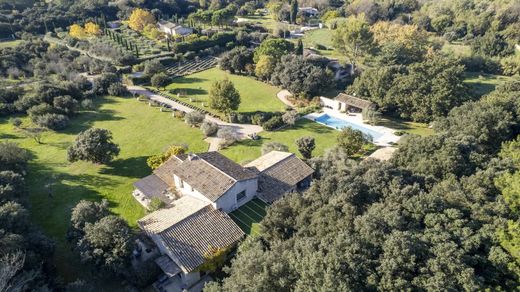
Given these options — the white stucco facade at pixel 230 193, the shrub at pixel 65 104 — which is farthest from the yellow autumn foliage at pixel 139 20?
the white stucco facade at pixel 230 193

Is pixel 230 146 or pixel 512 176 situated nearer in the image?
pixel 512 176

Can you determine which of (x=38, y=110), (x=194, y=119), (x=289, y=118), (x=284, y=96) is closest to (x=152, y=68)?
(x=38, y=110)

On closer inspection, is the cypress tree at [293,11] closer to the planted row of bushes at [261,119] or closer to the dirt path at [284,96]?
the dirt path at [284,96]

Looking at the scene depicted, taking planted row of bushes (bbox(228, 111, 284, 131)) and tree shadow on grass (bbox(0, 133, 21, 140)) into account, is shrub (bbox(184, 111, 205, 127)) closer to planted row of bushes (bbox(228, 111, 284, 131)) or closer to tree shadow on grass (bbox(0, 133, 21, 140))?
planted row of bushes (bbox(228, 111, 284, 131))

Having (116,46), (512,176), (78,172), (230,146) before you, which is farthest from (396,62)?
(116,46)

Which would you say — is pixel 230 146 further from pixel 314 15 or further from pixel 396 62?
pixel 314 15

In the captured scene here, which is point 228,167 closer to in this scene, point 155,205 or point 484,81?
point 155,205

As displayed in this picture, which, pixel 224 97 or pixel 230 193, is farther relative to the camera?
pixel 224 97
